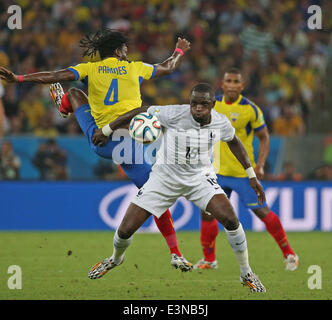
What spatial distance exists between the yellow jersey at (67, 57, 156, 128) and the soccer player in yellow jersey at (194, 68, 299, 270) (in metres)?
1.89

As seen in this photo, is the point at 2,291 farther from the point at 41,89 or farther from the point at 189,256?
the point at 41,89

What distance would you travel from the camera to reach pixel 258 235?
43.6 ft

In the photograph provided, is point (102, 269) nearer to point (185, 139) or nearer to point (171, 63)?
point (185, 139)

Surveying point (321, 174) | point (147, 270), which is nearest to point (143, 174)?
point (147, 270)

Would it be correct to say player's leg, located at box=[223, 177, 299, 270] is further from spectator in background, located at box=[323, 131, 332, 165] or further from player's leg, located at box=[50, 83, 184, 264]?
spectator in background, located at box=[323, 131, 332, 165]

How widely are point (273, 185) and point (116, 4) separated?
23.5ft

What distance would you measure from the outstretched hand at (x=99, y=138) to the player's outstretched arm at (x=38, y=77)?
66cm

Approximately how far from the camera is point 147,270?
893 cm

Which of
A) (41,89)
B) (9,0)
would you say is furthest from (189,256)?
(9,0)

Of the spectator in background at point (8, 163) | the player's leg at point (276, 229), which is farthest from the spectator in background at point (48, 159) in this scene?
the player's leg at point (276, 229)

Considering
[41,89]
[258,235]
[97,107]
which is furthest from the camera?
[41,89]

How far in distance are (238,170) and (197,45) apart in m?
8.89

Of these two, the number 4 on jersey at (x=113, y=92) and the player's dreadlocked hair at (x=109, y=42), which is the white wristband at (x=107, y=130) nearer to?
the number 4 on jersey at (x=113, y=92)

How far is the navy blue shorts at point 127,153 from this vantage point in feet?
25.2
